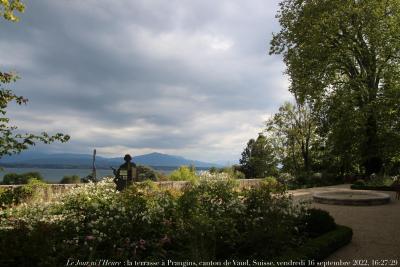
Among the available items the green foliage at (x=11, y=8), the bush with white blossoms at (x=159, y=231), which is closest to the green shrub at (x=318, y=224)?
the bush with white blossoms at (x=159, y=231)

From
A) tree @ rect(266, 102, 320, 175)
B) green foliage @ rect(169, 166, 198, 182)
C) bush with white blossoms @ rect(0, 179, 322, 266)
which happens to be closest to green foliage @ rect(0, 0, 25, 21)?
bush with white blossoms @ rect(0, 179, 322, 266)

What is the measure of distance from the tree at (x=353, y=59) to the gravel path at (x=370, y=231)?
1095 cm

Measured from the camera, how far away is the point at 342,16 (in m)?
26.9

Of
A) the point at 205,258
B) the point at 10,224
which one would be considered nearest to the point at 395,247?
the point at 205,258

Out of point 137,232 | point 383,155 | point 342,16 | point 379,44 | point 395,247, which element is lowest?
point 395,247

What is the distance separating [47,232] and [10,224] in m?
2.78

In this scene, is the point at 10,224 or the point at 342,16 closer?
the point at 10,224

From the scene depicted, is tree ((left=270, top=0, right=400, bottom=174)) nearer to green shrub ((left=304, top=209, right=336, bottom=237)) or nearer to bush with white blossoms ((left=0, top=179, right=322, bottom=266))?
green shrub ((left=304, top=209, right=336, bottom=237))

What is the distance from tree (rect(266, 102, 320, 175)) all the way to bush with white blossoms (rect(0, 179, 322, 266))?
31.4m

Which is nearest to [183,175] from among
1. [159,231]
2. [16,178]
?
[16,178]

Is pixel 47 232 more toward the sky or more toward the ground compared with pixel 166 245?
more toward the sky

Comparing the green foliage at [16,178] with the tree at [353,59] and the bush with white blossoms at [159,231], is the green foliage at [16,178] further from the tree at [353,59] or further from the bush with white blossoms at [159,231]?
the tree at [353,59]

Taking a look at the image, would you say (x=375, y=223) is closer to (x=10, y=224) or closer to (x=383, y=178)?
(x=10, y=224)

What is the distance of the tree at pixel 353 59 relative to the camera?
26.3 metres
